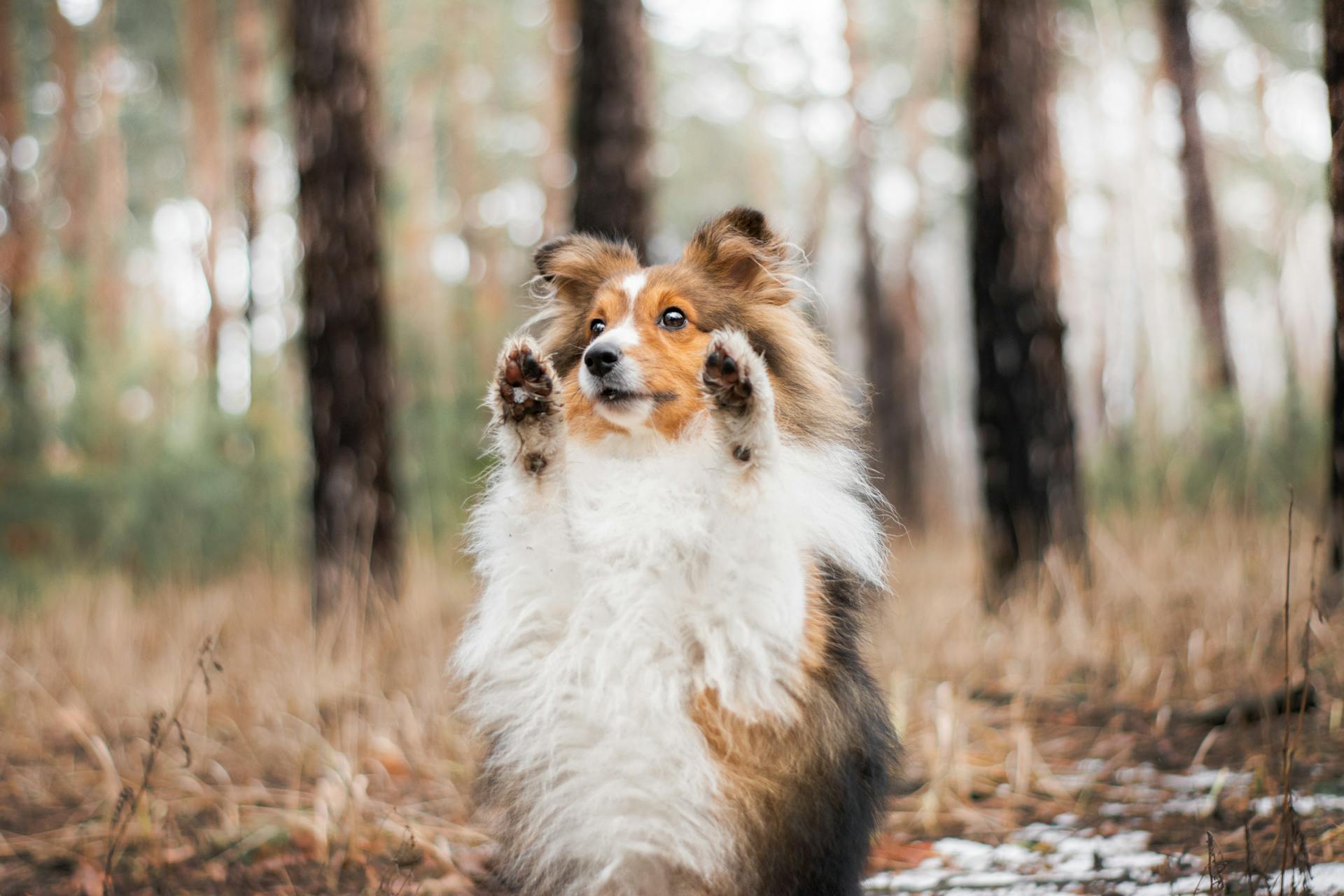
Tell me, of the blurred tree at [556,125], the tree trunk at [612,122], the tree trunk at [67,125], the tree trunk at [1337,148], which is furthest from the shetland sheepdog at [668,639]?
the tree trunk at [67,125]

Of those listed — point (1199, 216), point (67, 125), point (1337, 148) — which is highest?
point (67, 125)

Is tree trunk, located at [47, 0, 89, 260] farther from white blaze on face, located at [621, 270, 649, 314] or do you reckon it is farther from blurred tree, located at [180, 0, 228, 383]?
white blaze on face, located at [621, 270, 649, 314]

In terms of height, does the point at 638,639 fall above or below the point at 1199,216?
below

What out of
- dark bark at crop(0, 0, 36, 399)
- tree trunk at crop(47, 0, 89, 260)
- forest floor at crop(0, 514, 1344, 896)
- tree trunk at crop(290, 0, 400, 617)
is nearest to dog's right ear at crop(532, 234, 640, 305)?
forest floor at crop(0, 514, 1344, 896)

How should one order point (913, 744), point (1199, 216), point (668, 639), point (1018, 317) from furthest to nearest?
point (1199, 216)
point (1018, 317)
point (913, 744)
point (668, 639)

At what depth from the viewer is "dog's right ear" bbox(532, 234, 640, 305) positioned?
2869 mm

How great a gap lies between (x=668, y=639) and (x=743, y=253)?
3.98 feet

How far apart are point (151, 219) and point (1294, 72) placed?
21.3 metres

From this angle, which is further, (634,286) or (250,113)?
(250,113)

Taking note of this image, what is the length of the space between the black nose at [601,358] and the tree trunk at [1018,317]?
4076 millimetres

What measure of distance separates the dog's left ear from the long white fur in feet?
2.40

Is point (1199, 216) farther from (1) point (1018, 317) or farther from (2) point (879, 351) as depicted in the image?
(1) point (1018, 317)

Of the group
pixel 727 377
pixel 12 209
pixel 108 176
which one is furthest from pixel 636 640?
pixel 108 176

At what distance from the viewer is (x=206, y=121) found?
13.7m
